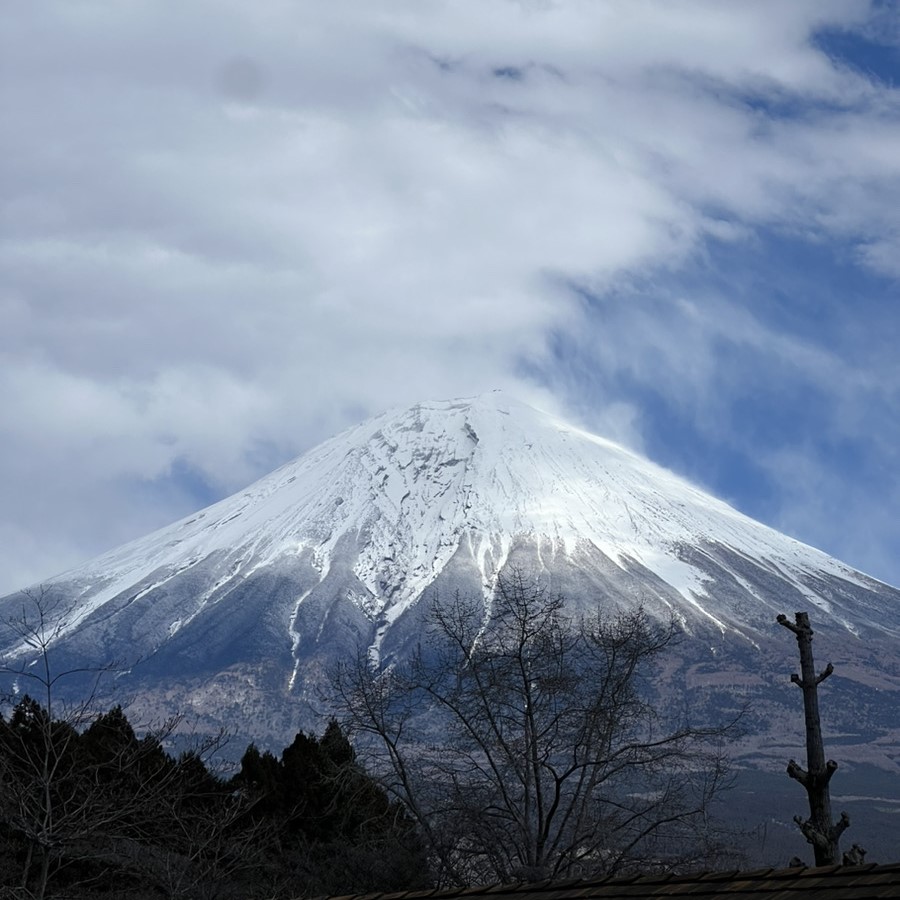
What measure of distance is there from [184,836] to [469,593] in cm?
13604

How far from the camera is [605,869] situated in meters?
19.0

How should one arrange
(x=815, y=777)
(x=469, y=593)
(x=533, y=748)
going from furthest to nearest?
1. (x=469, y=593)
2. (x=533, y=748)
3. (x=815, y=777)

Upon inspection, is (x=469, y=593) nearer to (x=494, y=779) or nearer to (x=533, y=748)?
(x=494, y=779)

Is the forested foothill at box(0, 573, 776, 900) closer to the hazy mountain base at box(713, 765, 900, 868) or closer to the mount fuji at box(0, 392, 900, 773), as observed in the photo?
the hazy mountain base at box(713, 765, 900, 868)

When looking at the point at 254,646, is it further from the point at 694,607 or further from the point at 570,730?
the point at 570,730

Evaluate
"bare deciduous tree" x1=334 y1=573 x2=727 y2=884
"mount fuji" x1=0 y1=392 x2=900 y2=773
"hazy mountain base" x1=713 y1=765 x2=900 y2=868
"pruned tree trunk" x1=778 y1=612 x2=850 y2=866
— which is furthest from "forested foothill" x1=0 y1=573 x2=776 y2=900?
"mount fuji" x1=0 y1=392 x2=900 y2=773

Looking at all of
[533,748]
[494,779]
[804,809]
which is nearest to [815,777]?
[533,748]

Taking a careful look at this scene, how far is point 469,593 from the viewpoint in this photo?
532 ft

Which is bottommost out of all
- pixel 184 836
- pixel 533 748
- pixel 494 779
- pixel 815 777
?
pixel 184 836

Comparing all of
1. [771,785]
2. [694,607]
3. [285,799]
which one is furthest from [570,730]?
[694,607]

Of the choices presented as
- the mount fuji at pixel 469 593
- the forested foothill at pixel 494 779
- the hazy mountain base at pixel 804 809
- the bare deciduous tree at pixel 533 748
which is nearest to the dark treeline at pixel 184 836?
the forested foothill at pixel 494 779

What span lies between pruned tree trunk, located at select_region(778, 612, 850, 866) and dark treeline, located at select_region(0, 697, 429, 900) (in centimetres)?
790

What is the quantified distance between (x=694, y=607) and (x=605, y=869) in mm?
144695

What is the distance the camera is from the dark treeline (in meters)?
19.4
